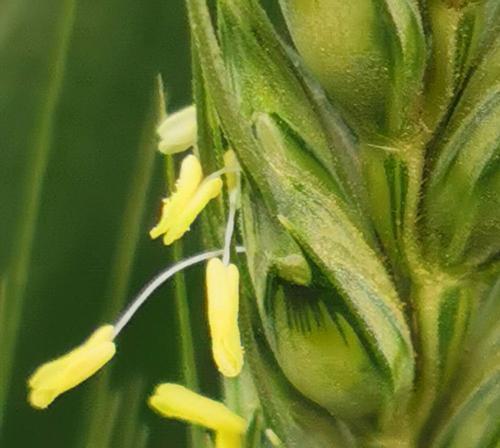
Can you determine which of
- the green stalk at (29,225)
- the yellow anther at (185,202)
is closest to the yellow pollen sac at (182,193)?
the yellow anther at (185,202)

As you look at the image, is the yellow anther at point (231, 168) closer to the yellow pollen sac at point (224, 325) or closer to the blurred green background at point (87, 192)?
the yellow pollen sac at point (224, 325)

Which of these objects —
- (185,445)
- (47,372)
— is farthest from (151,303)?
(47,372)

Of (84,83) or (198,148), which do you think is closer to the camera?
(198,148)

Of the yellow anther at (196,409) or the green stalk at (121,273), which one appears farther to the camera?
the green stalk at (121,273)

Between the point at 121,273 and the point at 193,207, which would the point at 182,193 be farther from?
the point at 121,273

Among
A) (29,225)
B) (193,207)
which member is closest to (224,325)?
(193,207)

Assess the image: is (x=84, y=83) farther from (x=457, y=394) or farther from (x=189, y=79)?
(x=457, y=394)

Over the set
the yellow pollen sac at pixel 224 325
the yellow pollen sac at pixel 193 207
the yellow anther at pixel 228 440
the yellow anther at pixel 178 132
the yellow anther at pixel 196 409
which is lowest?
the yellow anther at pixel 228 440
